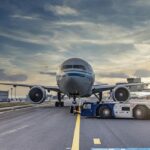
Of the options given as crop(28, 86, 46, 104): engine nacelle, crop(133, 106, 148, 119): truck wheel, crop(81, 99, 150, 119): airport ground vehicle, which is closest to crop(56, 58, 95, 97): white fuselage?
crop(28, 86, 46, 104): engine nacelle

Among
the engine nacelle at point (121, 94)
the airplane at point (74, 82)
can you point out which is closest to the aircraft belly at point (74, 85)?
the airplane at point (74, 82)

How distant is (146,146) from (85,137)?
10.3ft

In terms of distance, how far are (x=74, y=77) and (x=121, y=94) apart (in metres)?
7.38

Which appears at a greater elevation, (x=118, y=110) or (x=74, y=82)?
(x=74, y=82)

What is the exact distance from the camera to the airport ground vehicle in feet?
84.4

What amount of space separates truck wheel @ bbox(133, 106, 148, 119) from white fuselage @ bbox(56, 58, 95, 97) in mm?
11099

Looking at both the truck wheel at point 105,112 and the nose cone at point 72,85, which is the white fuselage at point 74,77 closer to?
→ the nose cone at point 72,85

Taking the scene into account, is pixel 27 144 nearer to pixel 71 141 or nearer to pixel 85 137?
pixel 71 141

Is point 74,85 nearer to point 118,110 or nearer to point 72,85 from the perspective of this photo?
point 72,85

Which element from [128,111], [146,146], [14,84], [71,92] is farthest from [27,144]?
[14,84]

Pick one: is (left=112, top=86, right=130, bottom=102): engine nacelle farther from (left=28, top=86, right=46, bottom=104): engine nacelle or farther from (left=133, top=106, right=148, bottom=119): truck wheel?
(left=133, top=106, right=148, bottom=119): truck wheel

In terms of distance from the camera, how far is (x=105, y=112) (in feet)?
87.4

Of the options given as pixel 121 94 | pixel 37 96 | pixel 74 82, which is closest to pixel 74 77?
pixel 74 82

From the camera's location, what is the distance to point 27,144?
12648 millimetres
